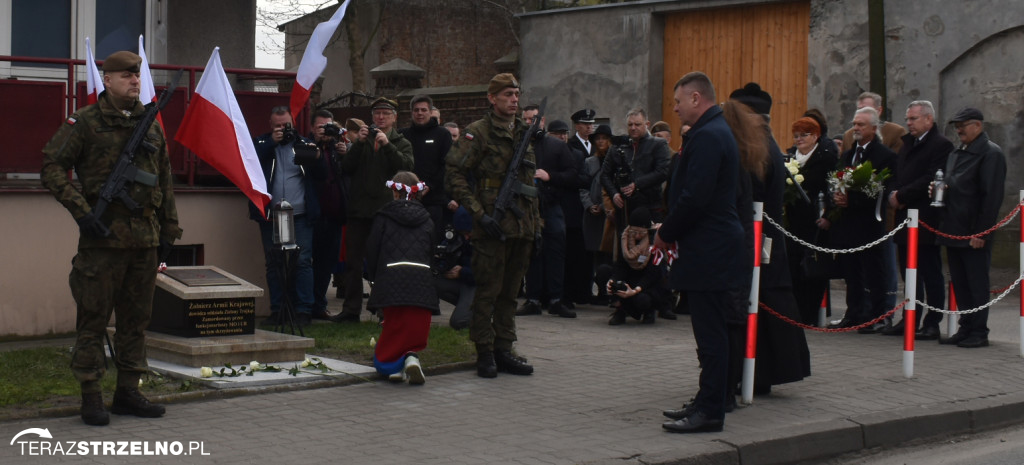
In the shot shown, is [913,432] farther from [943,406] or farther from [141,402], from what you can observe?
[141,402]

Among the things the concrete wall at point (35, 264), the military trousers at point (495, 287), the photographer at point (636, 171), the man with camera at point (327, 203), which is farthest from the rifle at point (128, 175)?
the photographer at point (636, 171)

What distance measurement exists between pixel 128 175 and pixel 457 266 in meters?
→ 3.96

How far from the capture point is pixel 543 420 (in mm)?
7234

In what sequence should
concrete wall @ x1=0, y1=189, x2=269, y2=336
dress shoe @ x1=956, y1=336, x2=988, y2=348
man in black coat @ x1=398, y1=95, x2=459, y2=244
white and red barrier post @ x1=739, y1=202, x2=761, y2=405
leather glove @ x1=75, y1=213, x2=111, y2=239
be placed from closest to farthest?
leather glove @ x1=75, y1=213, x2=111, y2=239 → white and red barrier post @ x1=739, y1=202, x2=761, y2=405 → concrete wall @ x1=0, y1=189, x2=269, y2=336 → dress shoe @ x1=956, y1=336, x2=988, y2=348 → man in black coat @ x1=398, y1=95, x2=459, y2=244

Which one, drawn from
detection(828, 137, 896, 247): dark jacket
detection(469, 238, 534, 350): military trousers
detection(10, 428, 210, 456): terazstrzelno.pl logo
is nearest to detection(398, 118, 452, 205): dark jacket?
detection(469, 238, 534, 350): military trousers

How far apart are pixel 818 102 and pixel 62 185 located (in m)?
12.4

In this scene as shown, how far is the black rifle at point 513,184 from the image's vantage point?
343 inches

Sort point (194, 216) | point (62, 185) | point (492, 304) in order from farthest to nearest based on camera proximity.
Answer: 1. point (194, 216)
2. point (492, 304)
3. point (62, 185)

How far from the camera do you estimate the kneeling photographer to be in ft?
38.4

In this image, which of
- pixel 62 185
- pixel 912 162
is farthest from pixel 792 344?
pixel 62 185

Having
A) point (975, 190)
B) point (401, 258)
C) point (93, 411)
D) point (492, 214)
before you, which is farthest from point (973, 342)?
point (93, 411)

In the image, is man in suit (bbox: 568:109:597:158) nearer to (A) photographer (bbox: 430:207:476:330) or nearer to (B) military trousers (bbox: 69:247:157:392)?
(A) photographer (bbox: 430:207:476:330)

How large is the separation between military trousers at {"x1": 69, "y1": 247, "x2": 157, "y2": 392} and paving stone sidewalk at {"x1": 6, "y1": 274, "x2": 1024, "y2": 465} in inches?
12.7

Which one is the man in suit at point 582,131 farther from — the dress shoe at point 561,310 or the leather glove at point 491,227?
the leather glove at point 491,227
